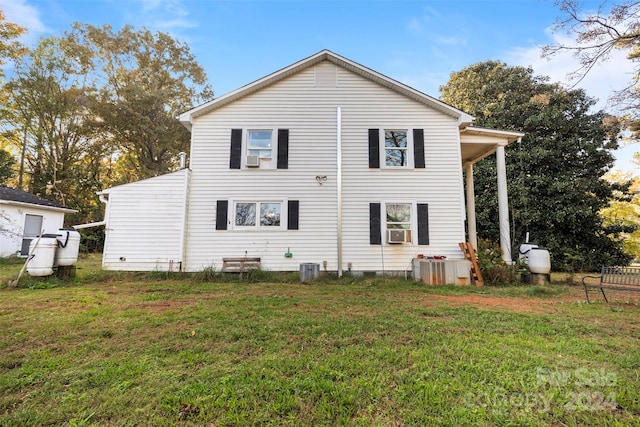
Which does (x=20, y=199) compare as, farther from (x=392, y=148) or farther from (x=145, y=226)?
(x=392, y=148)

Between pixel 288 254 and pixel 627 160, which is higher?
pixel 627 160

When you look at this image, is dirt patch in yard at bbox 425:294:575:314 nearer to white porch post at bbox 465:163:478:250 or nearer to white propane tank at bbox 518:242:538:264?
white propane tank at bbox 518:242:538:264

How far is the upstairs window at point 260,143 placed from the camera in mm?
9680

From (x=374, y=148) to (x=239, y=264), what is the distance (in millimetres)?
5831

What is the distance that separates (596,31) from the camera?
7945 millimetres

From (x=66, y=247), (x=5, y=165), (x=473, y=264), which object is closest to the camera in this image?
(x=66, y=247)

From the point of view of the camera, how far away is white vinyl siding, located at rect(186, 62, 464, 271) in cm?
916

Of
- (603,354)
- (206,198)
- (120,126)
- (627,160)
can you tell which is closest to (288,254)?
(206,198)

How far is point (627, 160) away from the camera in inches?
658

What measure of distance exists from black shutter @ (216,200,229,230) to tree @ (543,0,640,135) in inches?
418

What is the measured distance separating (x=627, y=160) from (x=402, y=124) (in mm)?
16706

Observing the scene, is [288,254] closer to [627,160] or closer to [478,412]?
[478,412]

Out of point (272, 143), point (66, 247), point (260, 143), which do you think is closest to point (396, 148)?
point (272, 143)

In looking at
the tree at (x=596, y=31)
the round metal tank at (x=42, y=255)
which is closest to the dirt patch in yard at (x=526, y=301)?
the tree at (x=596, y=31)
